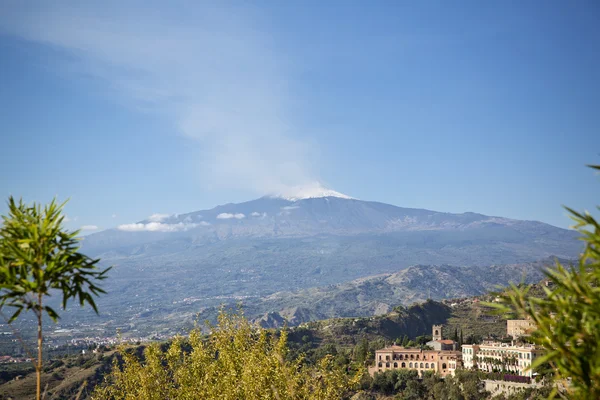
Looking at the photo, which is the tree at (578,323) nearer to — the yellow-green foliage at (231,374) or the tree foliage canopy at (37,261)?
the tree foliage canopy at (37,261)

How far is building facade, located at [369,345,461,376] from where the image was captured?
47.9 metres

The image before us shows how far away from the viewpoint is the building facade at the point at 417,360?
157ft

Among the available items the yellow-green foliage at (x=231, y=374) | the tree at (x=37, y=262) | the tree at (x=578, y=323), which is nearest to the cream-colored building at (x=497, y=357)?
the yellow-green foliage at (x=231, y=374)

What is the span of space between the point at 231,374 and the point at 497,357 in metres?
39.5

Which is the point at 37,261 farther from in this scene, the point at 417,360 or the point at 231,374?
the point at 417,360

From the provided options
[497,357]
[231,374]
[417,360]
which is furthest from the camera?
[417,360]

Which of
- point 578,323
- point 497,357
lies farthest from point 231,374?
point 497,357

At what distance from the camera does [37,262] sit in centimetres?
568

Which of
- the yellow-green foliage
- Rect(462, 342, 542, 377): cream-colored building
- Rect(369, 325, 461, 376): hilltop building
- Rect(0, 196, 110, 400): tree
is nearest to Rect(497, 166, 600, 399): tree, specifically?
Rect(0, 196, 110, 400): tree

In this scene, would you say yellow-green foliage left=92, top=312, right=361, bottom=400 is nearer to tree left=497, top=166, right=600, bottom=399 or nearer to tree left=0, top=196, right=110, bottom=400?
tree left=0, top=196, right=110, bottom=400

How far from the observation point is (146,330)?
190 m

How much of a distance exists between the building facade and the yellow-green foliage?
36.5 m

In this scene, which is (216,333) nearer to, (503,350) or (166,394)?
(166,394)

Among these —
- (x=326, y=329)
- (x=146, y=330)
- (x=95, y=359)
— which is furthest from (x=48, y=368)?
(x=146, y=330)
